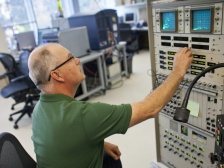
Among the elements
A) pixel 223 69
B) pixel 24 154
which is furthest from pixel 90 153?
pixel 223 69

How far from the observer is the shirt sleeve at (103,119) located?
0.88 m

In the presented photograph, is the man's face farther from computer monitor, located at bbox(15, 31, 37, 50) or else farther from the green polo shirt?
computer monitor, located at bbox(15, 31, 37, 50)

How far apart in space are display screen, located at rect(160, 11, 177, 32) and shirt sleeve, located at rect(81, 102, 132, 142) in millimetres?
539

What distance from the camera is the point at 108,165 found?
4.17 feet

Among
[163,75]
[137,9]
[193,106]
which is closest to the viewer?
[193,106]

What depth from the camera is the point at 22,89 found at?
2.75 meters

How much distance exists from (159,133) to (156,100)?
1.96 ft

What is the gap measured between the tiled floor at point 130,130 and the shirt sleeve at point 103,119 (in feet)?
3.46

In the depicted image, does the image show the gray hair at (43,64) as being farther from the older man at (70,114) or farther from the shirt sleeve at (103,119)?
the shirt sleeve at (103,119)

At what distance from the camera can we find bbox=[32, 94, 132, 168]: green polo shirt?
0.88m

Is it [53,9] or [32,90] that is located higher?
[53,9]

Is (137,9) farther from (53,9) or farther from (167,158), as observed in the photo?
(167,158)

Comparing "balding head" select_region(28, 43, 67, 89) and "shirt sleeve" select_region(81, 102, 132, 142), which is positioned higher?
"balding head" select_region(28, 43, 67, 89)

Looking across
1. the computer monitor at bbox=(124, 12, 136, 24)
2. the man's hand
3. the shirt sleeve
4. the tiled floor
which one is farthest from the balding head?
the computer monitor at bbox=(124, 12, 136, 24)
